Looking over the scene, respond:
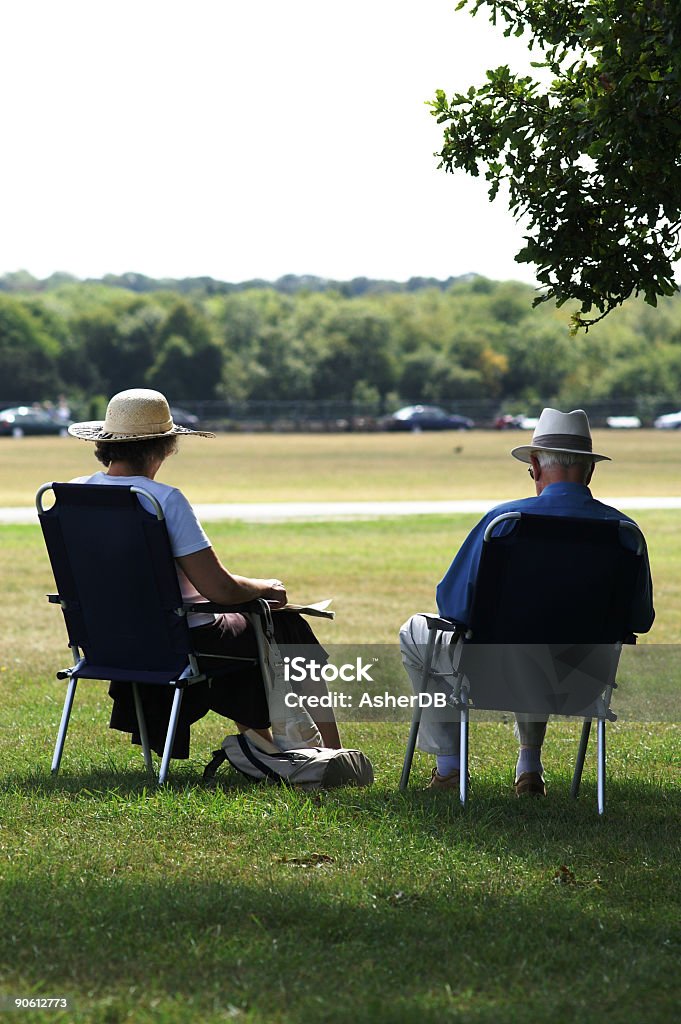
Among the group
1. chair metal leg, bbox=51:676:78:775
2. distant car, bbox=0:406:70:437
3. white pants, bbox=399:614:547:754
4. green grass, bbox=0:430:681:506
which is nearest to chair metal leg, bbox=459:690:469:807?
white pants, bbox=399:614:547:754

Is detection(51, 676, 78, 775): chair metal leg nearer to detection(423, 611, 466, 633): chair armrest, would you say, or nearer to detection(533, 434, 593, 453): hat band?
detection(423, 611, 466, 633): chair armrest

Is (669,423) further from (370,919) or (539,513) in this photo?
(370,919)

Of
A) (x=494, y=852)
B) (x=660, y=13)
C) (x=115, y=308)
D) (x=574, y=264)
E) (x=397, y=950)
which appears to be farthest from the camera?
(x=115, y=308)

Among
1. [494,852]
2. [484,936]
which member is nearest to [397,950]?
[484,936]

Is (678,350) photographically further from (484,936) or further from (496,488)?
(484,936)

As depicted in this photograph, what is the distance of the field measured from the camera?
10.0ft

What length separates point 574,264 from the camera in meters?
5.59

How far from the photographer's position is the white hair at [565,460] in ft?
16.5

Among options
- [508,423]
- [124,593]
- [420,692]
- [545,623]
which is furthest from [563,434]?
[508,423]

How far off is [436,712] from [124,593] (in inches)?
47.7

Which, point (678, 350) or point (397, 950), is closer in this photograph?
point (397, 950)

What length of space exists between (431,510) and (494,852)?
19.6m

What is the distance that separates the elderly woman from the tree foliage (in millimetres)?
1582

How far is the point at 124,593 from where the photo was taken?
5.12m
